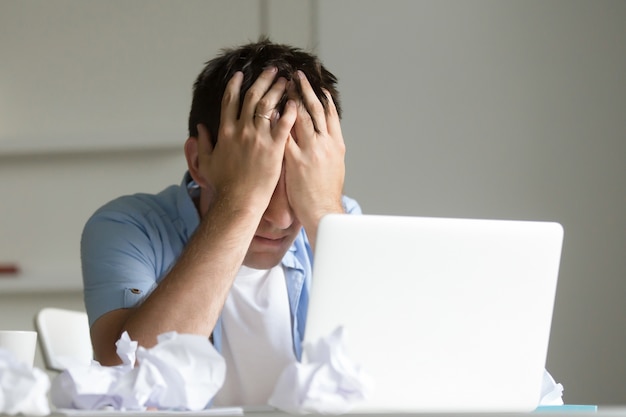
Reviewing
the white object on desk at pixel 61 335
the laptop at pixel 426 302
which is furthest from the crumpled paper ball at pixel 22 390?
the white object on desk at pixel 61 335

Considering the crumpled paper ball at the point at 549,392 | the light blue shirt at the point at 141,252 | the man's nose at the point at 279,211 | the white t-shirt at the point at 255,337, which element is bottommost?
the white t-shirt at the point at 255,337

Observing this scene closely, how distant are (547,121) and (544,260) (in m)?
2.04

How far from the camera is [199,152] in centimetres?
156

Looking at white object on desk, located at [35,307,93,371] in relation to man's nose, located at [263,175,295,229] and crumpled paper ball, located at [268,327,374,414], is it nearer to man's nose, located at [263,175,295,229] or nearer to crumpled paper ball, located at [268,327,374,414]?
man's nose, located at [263,175,295,229]

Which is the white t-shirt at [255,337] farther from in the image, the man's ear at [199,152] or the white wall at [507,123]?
the white wall at [507,123]

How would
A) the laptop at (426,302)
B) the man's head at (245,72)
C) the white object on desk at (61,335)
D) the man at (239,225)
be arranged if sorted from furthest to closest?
1. the white object on desk at (61,335)
2. the man's head at (245,72)
3. the man at (239,225)
4. the laptop at (426,302)

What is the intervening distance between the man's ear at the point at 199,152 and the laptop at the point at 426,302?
2.38 ft

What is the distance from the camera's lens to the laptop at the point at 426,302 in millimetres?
853

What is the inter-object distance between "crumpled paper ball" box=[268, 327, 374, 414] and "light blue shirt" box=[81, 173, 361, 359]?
73cm

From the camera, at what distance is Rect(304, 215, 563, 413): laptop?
0.85m

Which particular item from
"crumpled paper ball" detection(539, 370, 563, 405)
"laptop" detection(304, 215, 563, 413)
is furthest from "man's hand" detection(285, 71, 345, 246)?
"laptop" detection(304, 215, 563, 413)

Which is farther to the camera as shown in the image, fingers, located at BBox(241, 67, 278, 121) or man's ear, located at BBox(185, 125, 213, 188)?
man's ear, located at BBox(185, 125, 213, 188)

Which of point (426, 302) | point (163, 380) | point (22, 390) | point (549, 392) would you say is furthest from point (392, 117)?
point (22, 390)

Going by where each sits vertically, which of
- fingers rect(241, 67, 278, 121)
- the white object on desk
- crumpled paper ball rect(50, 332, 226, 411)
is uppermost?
fingers rect(241, 67, 278, 121)
